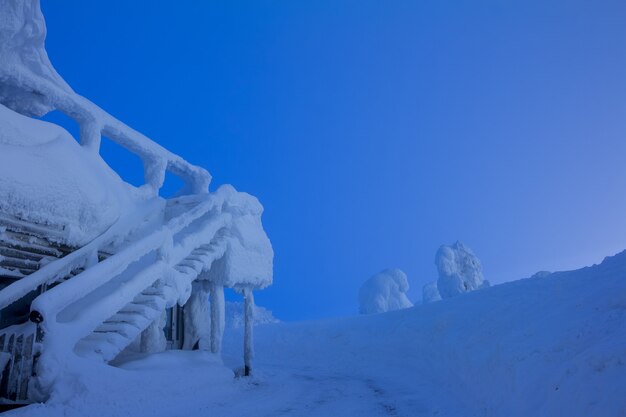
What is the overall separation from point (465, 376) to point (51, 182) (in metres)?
12.4

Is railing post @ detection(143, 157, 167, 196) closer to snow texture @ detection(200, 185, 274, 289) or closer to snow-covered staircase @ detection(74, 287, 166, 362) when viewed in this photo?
snow texture @ detection(200, 185, 274, 289)

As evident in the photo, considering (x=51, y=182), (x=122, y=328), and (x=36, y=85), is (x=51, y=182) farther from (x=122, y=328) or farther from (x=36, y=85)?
(x=36, y=85)

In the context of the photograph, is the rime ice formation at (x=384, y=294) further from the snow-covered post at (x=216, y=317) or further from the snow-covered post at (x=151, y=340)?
the snow-covered post at (x=151, y=340)

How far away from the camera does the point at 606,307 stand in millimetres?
8828

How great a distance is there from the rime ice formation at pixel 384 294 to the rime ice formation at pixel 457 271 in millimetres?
7387

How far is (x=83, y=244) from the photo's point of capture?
1061 centimetres

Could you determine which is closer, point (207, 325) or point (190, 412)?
point (190, 412)

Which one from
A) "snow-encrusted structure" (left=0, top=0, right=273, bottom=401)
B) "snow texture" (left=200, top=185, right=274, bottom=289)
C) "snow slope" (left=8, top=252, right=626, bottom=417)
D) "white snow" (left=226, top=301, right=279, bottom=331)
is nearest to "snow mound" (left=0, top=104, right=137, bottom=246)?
"snow-encrusted structure" (left=0, top=0, right=273, bottom=401)

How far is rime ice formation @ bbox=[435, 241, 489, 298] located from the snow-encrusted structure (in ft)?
76.9

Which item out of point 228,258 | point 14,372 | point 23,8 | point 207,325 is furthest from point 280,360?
point 23,8

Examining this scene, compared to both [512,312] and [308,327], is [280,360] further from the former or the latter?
[512,312]

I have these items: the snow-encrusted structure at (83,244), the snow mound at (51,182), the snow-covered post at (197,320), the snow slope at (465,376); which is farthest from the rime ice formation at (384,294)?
the snow mound at (51,182)

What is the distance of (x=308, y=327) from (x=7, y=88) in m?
22.0

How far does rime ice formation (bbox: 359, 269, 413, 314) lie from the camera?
41438 mm
